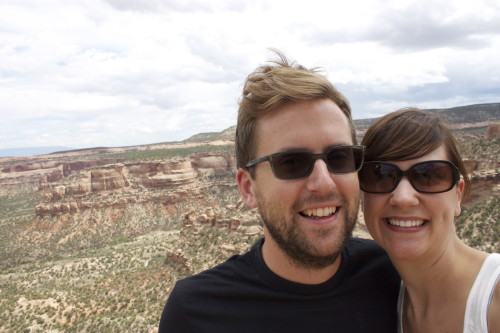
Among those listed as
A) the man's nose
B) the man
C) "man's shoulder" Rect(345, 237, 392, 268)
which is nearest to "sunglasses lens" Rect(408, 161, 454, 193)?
the man

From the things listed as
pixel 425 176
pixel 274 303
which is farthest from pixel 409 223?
pixel 274 303

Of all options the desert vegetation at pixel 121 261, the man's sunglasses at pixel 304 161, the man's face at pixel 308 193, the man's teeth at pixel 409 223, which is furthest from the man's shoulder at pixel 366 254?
the desert vegetation at pixel 121 261

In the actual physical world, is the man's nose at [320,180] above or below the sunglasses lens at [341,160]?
below

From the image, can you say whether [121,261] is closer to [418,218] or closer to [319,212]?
[319,212]

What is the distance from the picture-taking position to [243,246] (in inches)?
923

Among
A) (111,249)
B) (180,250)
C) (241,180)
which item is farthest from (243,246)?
(111,249)

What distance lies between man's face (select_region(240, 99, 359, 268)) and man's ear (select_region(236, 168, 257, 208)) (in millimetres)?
279

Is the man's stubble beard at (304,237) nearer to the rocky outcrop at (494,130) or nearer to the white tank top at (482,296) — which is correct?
the white tank top at (482,296)

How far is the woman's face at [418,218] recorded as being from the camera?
2.78 metres

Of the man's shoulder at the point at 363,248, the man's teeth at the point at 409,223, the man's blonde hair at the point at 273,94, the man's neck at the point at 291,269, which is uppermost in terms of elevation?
the man's blonde hair at the point at 273,94

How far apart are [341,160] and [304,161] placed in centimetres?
34

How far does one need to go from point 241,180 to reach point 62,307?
29.7 meters

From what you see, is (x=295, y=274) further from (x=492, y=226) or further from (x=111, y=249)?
(x=111, y=249)

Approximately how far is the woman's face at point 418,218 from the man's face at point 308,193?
1.33 feet
